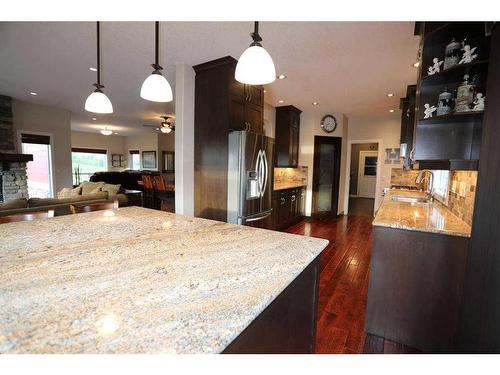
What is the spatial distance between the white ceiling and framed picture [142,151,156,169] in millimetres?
5460

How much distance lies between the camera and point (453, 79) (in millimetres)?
1861

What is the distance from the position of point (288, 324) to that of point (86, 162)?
11735mm

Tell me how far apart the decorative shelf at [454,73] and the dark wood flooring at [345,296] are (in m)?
1.99

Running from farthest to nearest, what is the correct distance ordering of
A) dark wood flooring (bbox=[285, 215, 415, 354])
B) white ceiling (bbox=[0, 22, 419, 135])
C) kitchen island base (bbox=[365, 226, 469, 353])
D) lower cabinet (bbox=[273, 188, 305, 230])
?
lower cabinet (bbox=[273, 188, 305, 230]), white ceiling (bbox=[0, 22, 419, 135]), dark wood flooring (bbox=[285, 215, 415, 354]), kitchen island base (bbox=[365, 226, 469, 353])

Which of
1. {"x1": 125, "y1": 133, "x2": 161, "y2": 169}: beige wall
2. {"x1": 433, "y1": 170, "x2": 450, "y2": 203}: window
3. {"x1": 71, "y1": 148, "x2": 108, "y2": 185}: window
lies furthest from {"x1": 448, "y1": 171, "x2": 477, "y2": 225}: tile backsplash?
{"x1": 71, "y1": 148, "x2": 108, "y2": 185}: window

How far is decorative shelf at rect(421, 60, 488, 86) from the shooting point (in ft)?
5.18

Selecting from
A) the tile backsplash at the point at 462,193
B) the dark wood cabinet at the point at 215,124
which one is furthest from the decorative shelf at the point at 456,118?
the dark wood cabinet at the point at 215,124

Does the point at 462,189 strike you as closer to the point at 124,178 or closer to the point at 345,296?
the point at 345,296

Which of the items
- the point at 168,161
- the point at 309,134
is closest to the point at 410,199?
the point at 309,134

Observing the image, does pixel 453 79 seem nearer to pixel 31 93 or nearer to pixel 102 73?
pixel 102 73

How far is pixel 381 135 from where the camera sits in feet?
20.2

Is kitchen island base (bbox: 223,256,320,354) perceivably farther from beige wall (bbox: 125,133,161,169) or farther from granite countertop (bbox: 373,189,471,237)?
beige wall (bbox: 125,133,161,169)

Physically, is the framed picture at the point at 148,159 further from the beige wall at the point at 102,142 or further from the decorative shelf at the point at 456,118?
the decorative shelf at the point at 456,118
